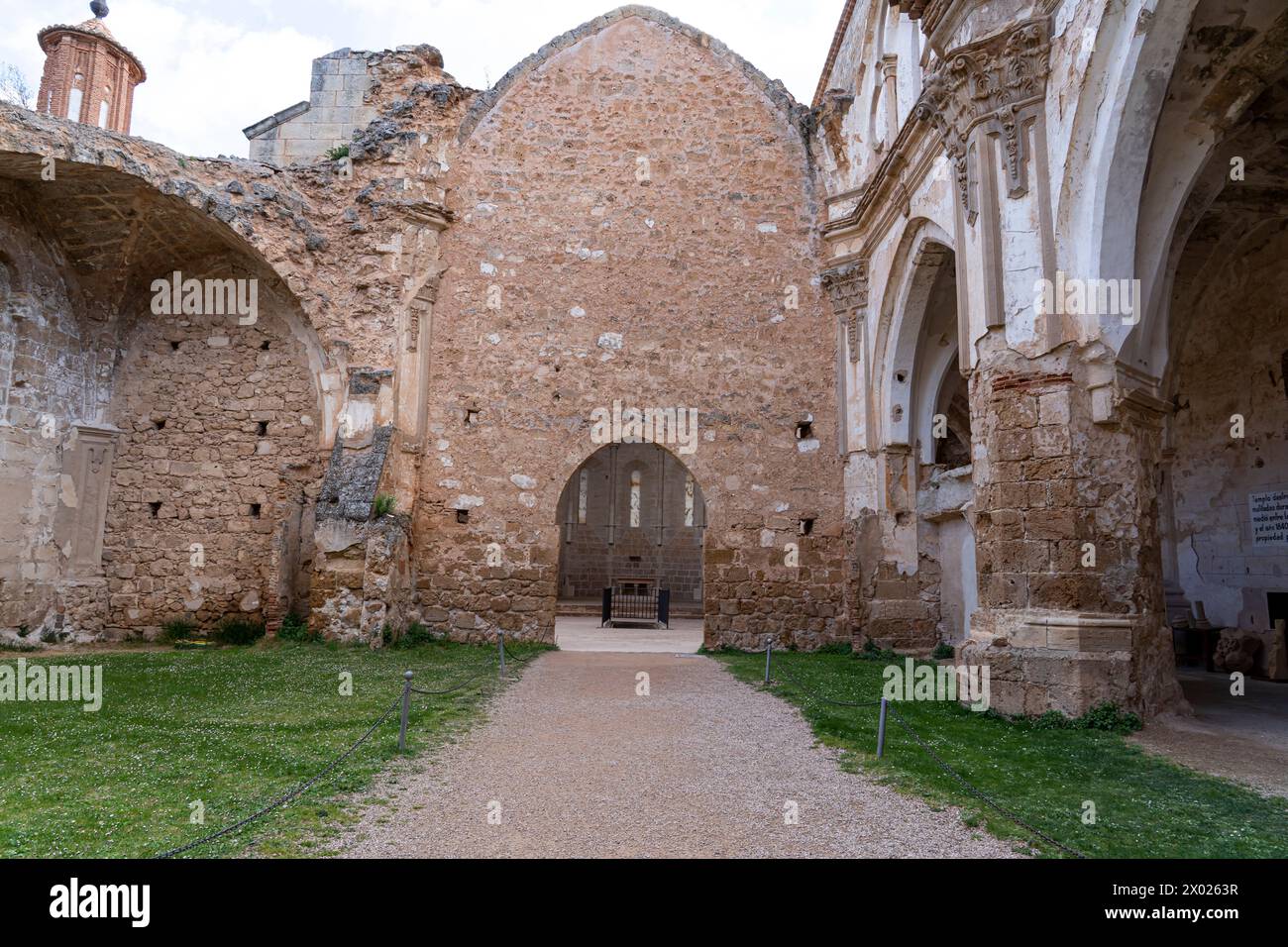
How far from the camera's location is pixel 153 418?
11.9 meters

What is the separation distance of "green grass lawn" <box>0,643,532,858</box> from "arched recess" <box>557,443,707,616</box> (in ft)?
56.0

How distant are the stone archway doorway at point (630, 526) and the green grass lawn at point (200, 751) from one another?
17026mm

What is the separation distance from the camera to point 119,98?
76.6 feet

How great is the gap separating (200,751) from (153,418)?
347 inches

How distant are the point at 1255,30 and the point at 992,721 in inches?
233

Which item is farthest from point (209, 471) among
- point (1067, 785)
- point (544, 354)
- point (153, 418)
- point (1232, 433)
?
point (1232, 433)

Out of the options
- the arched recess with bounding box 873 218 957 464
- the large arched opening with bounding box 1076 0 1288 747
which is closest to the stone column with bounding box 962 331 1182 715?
the large arched opening with bounding box 1076 0 1288 747

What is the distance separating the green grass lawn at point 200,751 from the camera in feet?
11.2

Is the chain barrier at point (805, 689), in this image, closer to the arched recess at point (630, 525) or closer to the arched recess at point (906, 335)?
the arched recess at point (906, 335)

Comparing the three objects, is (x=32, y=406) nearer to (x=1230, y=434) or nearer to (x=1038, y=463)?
(x=1038, y=463)

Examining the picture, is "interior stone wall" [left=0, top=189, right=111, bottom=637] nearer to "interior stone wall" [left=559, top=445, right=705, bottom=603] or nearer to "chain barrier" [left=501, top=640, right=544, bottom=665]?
"chain barrier" [left=501, top=640, right=544, bottom=665]

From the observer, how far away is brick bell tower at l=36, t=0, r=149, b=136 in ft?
72.9
